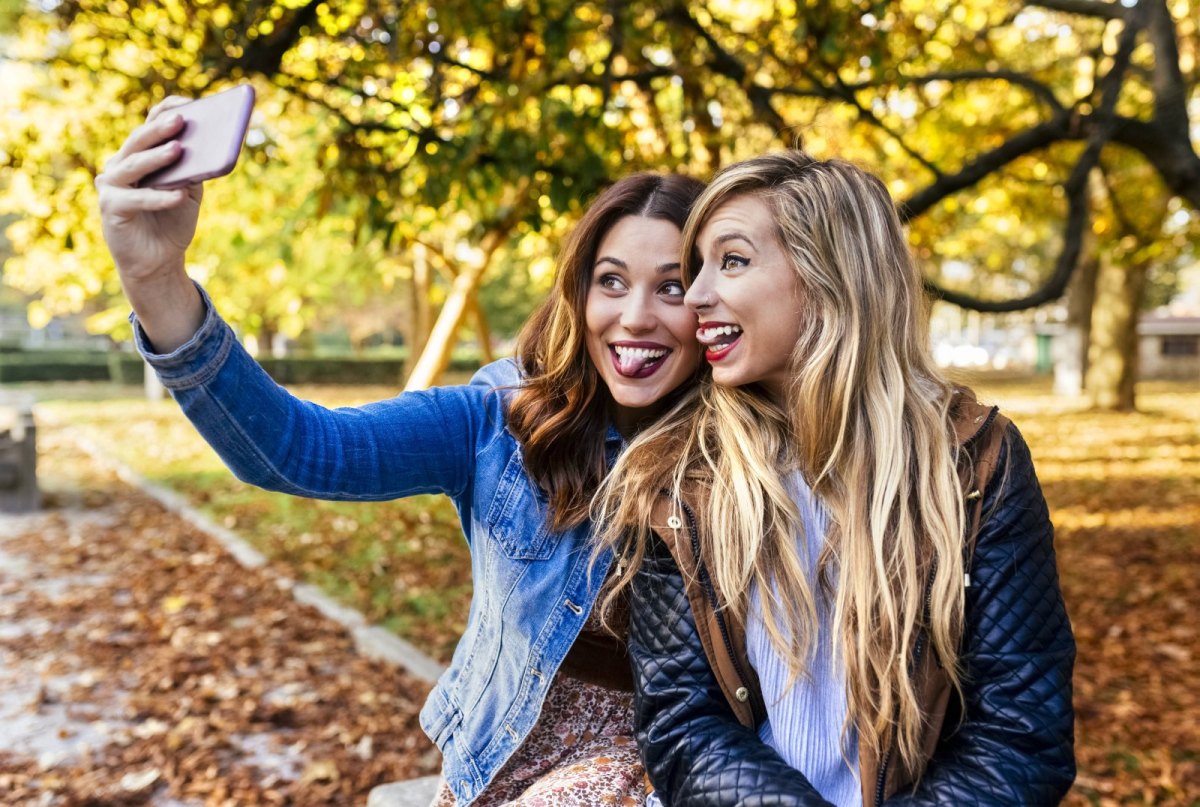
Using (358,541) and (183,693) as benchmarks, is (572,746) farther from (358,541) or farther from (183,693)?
(358,541)

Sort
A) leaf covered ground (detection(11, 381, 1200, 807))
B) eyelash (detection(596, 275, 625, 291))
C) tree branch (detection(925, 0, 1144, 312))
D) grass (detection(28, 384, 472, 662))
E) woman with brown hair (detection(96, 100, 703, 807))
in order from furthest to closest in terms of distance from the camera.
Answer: grass (detection(28, 384, 472, 662)) < tree branch (detection(925, 0, 1144, 312)) < leaf covered ground (detection(11, 381, 1200, 807)) < eyelash (detection(596, 275, 625, 291)) < woman with brown hair (detection(96, 100, 703, 807))

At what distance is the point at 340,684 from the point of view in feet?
17.2

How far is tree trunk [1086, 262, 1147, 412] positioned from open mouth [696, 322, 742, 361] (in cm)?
1949

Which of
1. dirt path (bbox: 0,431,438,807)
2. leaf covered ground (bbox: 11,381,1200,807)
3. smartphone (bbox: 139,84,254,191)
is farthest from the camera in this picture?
leaf covered ground (bbox: 11,381,1200,807)

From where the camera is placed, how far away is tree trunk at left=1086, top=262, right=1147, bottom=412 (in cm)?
1902

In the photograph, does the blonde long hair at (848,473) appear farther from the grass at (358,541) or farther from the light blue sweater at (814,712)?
the grass at (358,541)

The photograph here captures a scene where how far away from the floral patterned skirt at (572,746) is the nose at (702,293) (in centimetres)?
98

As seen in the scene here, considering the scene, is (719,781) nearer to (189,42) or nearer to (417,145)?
(417,145)

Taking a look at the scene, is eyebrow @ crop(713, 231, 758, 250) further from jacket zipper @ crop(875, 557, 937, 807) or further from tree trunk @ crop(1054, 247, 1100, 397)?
tree trunk @ crop(1054, 247, 1100, 397)

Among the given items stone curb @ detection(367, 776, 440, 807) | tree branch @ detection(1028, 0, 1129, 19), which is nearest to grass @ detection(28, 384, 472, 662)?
stone curb @ detection(367, 776, 440, 807)

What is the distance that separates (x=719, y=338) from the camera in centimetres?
202

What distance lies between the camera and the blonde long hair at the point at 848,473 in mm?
1819

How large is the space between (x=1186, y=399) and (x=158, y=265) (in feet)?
89.5

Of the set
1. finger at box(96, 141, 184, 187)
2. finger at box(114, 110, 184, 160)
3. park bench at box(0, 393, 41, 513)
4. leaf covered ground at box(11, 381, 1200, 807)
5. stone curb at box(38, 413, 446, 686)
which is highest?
finger at box(114, 110, 184, 160)
